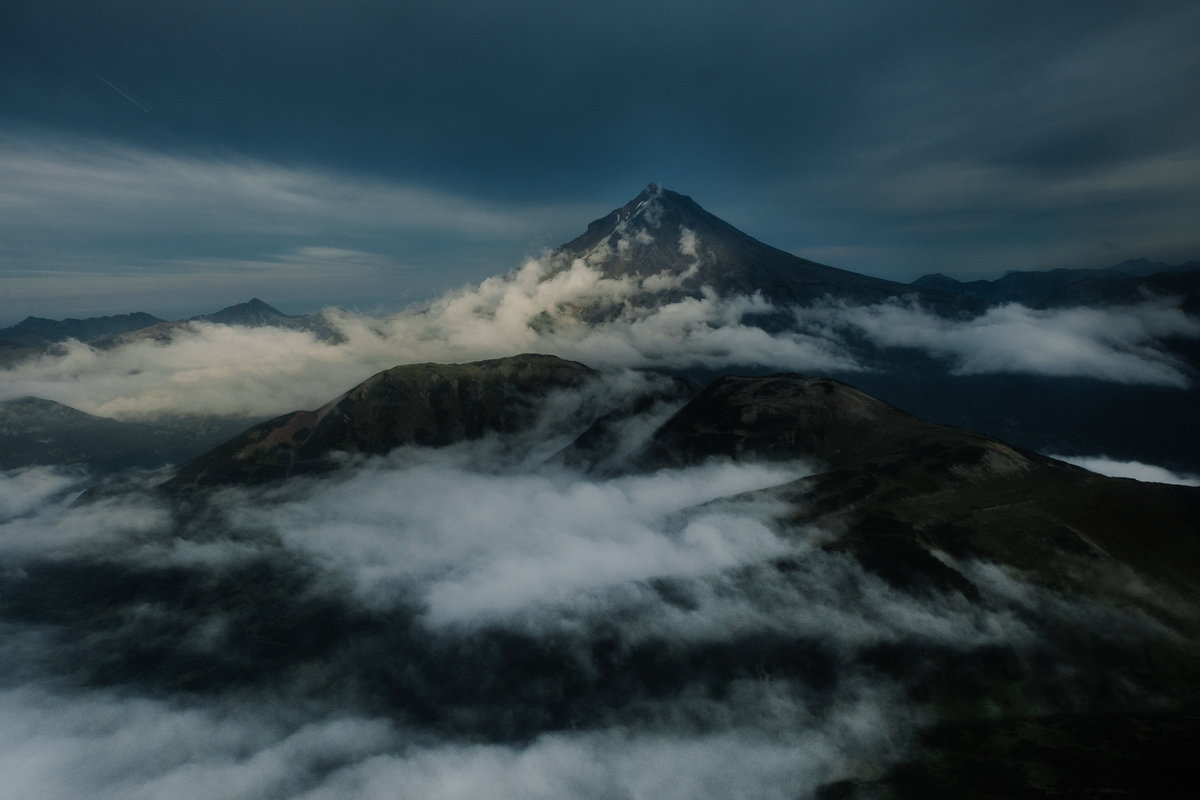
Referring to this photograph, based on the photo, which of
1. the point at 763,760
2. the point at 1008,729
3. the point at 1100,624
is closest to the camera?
the point at 1008,729

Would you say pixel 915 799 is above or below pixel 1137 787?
below

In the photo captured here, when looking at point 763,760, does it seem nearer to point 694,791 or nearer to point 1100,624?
point 694,791

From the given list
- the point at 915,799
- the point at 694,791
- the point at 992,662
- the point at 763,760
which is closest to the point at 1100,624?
the point at 992,662

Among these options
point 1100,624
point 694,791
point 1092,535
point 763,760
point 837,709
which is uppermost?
point 1092,535

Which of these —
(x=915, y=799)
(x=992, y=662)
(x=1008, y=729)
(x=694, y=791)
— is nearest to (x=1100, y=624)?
(x=992, y=662)

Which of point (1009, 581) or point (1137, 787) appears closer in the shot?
point (1137, 787)

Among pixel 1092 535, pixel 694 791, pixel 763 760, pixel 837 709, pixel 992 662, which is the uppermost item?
pixel 1092 535

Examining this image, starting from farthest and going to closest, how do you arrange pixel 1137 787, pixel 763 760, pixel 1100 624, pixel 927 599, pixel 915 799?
pixel 927 599 < pixel 763 760 < pixel 1100 624 < pixel 915 799 < pixel 1137 787

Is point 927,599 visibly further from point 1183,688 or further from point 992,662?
point 1183,688

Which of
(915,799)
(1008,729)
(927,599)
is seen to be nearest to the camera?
(915,799)
